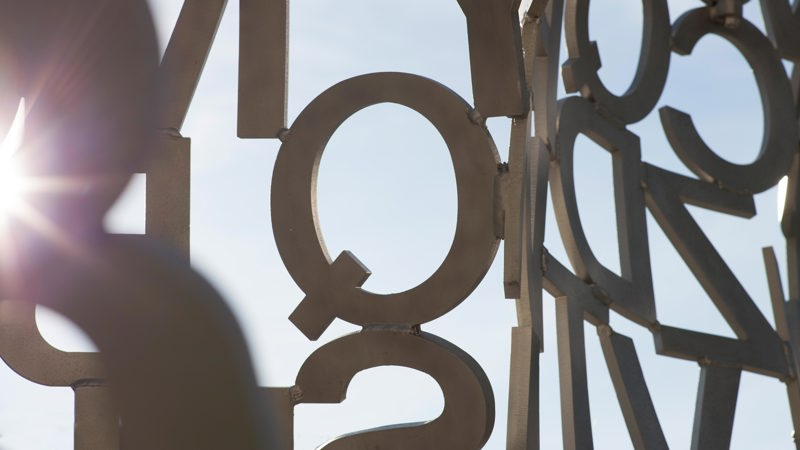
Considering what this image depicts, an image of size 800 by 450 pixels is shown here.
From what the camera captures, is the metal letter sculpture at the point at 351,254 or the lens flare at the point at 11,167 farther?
the lens flare at the point at 11,167

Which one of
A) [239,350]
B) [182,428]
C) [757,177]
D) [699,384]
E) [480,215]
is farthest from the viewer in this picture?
[757,177]

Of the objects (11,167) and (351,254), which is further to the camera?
(351,254)

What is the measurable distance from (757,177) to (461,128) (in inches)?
79.6

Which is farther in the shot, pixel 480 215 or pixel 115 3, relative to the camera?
pixel 480 215

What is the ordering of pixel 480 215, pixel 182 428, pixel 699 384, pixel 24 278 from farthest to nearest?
pixel 699 384 → pixel 480 215 → pixel 24 278 → pixel 182 428

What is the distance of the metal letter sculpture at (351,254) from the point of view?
1508 millimetres

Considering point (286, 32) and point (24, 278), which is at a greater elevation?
point (286, 32)

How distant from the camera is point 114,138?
5.83 feet

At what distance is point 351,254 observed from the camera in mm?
2889

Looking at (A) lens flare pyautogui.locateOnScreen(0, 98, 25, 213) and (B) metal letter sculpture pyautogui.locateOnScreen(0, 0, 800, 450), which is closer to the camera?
(B) metal letter sculpture pyautogui.locateOnScreen(0, 0, 800, 450)

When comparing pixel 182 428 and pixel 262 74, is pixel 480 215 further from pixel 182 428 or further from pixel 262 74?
pixel 182 428

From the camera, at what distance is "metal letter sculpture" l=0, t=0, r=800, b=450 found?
1.51m

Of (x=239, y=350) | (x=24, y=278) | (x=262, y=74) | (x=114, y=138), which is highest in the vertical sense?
(x=262, y=74)

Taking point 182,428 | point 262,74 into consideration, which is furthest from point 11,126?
point 262,74
